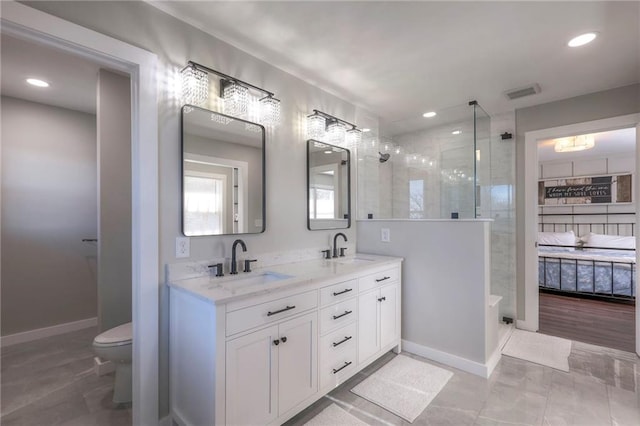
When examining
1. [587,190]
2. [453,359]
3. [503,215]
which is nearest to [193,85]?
[453,359]

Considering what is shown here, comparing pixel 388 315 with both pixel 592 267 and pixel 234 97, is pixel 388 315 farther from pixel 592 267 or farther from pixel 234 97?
pixel 592 267

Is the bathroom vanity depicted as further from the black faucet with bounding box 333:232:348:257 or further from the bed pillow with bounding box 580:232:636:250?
the bed pillow with bounding box 580:232:636:250

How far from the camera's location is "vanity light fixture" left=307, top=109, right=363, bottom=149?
8.82 ft

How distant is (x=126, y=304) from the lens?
2588 millimetres

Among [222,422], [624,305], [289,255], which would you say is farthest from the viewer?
[624,305]

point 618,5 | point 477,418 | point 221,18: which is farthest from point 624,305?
point 221,18

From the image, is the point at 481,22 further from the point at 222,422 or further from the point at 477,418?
the point at 222,422

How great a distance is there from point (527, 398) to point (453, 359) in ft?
1.80

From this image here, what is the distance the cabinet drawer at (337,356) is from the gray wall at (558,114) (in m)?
2.46

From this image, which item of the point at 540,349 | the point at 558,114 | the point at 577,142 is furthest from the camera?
the point at 577,142

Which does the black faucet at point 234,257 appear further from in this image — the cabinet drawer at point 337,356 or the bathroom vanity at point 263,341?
the cabinet drawer at point 337,356

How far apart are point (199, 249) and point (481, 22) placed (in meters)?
2.39

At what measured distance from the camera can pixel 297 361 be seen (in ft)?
5.82

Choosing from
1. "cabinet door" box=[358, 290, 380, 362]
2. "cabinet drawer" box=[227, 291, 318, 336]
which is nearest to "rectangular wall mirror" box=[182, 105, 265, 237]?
"cabinet drawer" box=[227, 291, 318, 336]
